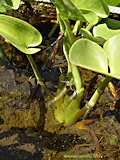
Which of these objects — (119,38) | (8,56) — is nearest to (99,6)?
(119,38)

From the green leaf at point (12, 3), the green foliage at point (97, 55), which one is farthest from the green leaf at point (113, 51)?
the green leaf at point (12, 3)

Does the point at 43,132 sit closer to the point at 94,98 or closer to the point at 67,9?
the point at 94,98

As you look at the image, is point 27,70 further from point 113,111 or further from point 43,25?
point 113,111

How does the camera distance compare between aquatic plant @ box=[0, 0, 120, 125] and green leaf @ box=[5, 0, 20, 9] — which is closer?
aquatic plant @ box=[0, 0, 120, 125]

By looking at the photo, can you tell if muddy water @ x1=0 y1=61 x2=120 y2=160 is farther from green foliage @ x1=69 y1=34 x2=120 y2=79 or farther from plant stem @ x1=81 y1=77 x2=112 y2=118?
green foliage @ x1=69 y1=34 x2=120 y2=79

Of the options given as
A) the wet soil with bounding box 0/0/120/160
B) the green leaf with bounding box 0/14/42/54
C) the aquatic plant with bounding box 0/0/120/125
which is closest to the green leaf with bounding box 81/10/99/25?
the aquatic plant with bounding box 0/0/120/125

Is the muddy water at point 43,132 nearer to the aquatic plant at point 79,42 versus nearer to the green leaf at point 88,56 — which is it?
the aquatic plant at point 79,42

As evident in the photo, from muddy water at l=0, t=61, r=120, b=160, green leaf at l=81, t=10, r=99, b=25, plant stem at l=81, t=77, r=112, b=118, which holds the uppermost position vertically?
green leaf at l=81, t=10, r=99, b=25
